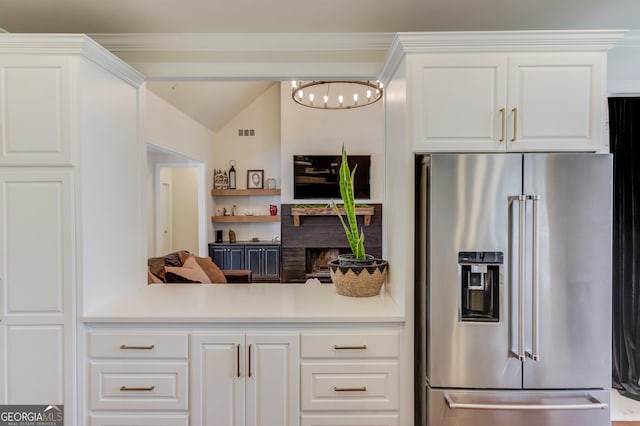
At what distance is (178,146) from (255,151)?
80.0 inches

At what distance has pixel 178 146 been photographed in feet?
16.6

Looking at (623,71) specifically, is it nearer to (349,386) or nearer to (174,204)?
(349,386)

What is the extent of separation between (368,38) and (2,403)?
2824mm

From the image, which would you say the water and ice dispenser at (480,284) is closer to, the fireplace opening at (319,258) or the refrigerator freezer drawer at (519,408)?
the refrigerator freezer drawer at (519,408)

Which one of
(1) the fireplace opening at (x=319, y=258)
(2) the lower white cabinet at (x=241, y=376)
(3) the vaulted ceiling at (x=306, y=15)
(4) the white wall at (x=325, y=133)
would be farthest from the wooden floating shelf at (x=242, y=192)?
(2) the lower white cabinet at (x=241, y=376)

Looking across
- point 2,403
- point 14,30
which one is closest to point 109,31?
point 14,30

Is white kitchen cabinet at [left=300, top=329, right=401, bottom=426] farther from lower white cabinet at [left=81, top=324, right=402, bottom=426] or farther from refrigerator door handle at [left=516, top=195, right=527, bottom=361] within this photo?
refrigerator door handle at [left=516, top=195, right=527, bottom=361]

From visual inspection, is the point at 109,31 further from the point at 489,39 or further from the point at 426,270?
the point at 426,270

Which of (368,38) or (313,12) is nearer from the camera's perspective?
(313,12)

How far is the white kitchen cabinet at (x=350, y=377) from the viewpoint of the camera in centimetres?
175

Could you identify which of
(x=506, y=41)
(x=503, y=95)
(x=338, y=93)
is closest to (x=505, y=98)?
(x=503, y=95)

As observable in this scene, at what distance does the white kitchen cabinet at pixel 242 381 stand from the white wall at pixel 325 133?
171 inches

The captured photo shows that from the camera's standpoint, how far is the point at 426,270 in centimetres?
170

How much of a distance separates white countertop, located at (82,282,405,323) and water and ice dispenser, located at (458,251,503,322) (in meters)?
0.32
